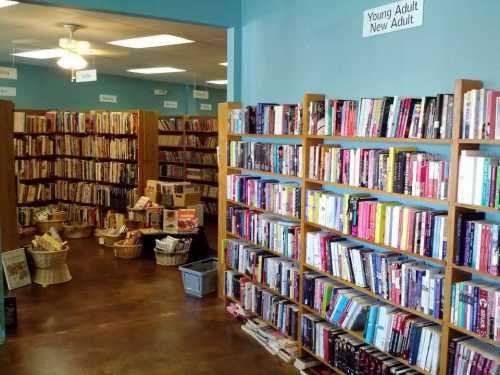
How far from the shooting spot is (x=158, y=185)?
759 centimetres

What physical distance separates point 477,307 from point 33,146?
7.95 metres

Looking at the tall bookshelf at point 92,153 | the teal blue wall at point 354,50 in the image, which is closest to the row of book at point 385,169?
the teal blue wall at point 354,50

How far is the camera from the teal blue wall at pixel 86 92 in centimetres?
1078

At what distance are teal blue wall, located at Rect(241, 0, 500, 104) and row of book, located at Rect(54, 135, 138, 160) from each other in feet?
11.3

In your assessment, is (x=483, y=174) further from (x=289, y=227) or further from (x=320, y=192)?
(x=289, y=227)

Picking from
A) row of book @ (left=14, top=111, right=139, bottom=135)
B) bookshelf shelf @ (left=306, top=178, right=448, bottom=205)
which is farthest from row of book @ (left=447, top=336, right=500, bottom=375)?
row of book @ (left=14, top=111, right=139, bottom=135)

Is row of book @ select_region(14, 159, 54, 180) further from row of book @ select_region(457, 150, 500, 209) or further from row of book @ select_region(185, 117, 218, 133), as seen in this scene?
row of book @ select_region(457, 150, 500, 209)

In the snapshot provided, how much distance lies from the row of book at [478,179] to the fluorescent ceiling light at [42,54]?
7.59 metres

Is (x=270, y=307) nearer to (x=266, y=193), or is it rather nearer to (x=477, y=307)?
(x=266, y=193)

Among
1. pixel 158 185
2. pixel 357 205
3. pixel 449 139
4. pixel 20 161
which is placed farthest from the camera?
pixel 20 161

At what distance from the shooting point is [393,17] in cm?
339

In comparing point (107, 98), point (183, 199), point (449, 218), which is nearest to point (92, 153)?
point (183, 199)

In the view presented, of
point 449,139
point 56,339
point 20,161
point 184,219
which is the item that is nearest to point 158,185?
point 184,219

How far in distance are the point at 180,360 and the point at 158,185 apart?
3.93 meters
